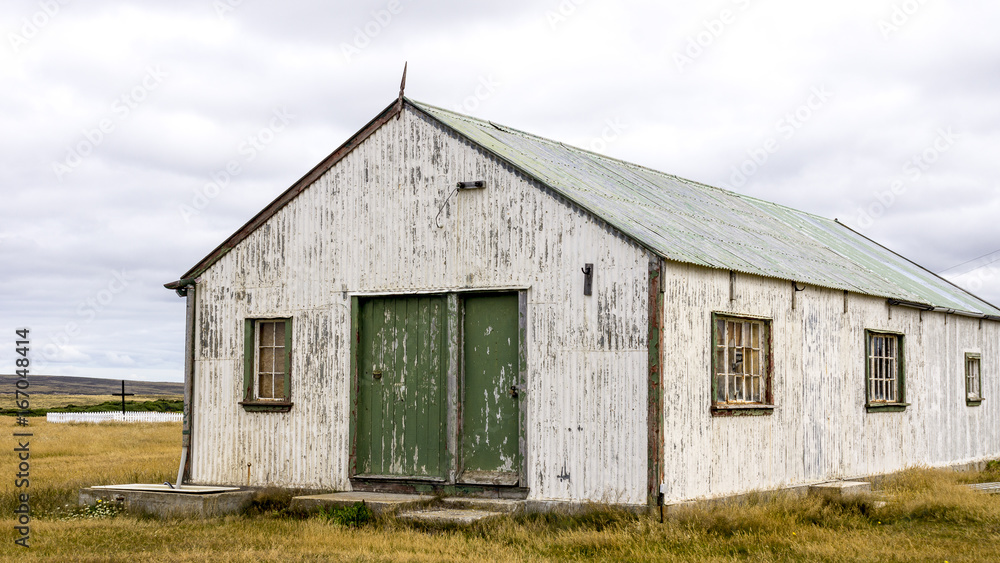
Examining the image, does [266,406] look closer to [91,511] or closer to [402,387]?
[402,387]

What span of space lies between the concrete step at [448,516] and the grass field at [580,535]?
113 millimetres

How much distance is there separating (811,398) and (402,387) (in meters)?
5.79

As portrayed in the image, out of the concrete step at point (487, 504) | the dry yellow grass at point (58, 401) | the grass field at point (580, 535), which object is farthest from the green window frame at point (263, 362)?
the dry yellow grass at point (58, 401)

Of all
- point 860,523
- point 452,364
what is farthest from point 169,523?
point 860,523

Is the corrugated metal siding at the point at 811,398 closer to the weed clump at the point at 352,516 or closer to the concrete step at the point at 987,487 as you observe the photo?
the concrete step at the point at 987,487

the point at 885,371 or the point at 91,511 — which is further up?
the point at 885,371

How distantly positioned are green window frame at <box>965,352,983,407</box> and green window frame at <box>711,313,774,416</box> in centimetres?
858

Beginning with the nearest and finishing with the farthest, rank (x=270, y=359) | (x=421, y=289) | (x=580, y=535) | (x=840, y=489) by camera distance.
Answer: (x=580, y=535) < (x=421, y=289) < (x=840, y=489) < (x=270, y=359)

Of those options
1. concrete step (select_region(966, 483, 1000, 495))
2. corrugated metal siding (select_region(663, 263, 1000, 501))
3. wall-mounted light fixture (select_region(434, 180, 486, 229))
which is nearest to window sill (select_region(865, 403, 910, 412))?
corrugated metal siding (select_region(663, 263, 1000, 501))

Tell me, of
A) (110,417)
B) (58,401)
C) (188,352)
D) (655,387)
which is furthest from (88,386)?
(655,387)

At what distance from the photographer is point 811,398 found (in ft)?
49.9

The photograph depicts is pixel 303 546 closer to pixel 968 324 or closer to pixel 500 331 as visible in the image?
pixel 500 331

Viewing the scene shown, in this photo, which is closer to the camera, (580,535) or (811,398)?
(580,535)

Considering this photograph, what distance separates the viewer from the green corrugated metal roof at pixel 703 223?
43.5 feet
